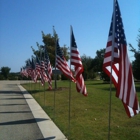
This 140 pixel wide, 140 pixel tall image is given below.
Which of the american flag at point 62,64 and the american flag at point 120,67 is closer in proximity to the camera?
the american flag at point 120,67

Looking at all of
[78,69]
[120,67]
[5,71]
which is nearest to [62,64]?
[78,69]

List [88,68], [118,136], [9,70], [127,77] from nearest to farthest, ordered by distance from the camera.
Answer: [127,77] < [118,136] < [88,68] < [9,70]

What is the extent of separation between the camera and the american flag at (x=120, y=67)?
19.1 ft

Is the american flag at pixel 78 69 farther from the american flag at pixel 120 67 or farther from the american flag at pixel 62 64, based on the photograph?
the american flag at pixel 120 67

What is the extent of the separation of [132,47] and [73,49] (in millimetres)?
24697

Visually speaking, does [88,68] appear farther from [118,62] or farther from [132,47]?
[118,62]

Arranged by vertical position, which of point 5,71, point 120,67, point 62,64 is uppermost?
point 5,71

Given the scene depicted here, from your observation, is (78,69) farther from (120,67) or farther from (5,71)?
(5,71)

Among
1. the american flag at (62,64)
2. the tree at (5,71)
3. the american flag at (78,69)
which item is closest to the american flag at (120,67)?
the american flag at (78,69)

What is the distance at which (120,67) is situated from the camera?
598 cm

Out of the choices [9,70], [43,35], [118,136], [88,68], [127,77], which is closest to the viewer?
[127,77]

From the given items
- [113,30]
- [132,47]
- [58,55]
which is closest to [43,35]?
[132,47]

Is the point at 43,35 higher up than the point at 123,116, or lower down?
higher up

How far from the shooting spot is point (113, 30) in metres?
6.23
